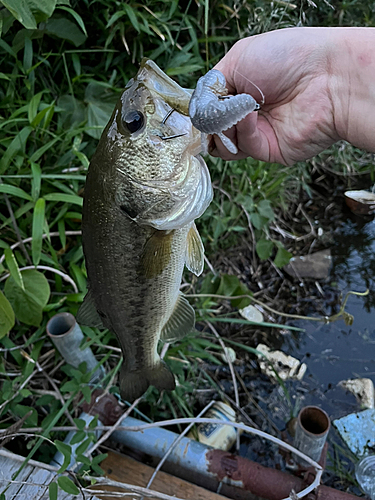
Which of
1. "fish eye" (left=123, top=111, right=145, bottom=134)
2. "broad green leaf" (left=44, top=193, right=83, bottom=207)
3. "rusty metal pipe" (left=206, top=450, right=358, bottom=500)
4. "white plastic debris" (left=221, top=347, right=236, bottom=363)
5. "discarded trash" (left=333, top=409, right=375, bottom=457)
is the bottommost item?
"discarded trash" (left=333, top=409, right=375, bottom=457)

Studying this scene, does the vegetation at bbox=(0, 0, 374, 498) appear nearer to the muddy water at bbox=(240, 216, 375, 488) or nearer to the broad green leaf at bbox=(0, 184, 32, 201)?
the broad green leaf at bbox=(0, 184, 32, 201)

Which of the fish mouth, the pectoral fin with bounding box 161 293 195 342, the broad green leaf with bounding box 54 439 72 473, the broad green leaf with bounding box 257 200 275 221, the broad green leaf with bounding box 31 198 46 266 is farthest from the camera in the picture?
the broad green leaf with bounding box 257 200 275 221

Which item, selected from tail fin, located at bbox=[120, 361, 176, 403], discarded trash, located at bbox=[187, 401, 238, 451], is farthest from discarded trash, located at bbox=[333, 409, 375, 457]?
tail fin, located at bbox=[120, 361, 176, 403]

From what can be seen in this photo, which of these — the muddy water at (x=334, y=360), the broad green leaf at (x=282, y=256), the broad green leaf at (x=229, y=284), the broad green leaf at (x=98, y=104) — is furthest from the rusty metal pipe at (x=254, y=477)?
the broad green leaf at (x=98, y=104)

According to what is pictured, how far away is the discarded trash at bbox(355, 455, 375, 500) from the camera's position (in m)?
2.38

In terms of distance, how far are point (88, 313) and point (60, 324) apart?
547 millimetres

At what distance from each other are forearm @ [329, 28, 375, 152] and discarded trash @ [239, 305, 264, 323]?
6.17 ft

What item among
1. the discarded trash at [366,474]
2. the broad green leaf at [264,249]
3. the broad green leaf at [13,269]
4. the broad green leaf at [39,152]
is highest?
the broad green leaf at [39,152]

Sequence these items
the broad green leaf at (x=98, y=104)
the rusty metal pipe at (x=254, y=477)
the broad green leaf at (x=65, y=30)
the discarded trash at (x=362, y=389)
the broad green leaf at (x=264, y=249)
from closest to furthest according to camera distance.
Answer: the rusty metal pipe at (x=254, y=477) → the broad green leaf at (x=65, y=30) → the broad green leaf at (x=98, y=104) → the discarded trash at (x=362, y=389) → the broad green leaf at (x=264, y=249)

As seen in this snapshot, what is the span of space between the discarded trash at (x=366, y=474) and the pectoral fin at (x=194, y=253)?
1.78 meters

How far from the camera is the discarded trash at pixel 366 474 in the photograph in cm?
238

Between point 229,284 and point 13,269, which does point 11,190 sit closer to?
point 13,269

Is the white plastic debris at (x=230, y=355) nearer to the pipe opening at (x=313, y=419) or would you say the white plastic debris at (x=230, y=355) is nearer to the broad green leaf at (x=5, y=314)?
the pipe opening at (x=313, y=419)

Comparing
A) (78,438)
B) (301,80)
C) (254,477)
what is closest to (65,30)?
(301,80)
